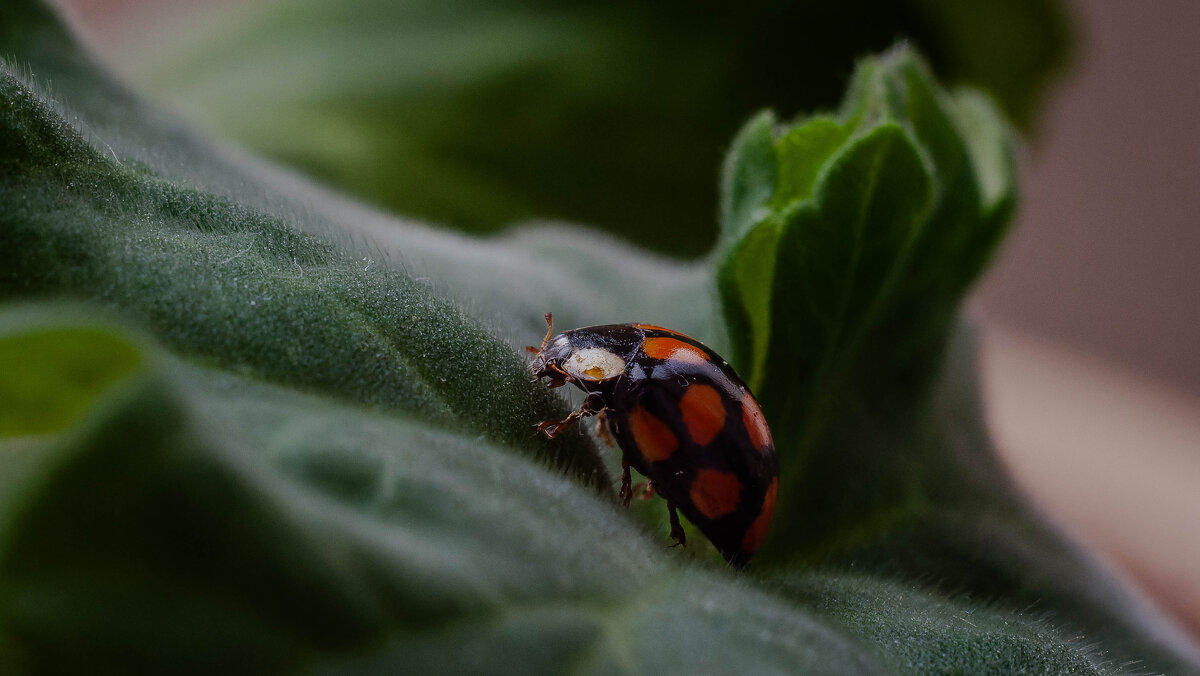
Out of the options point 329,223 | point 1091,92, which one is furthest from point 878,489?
point 1091,92

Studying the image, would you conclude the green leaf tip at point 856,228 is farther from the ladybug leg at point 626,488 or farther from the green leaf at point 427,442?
the ladybug leg at point 626,488

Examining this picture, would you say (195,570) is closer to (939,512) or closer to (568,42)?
(939,512)

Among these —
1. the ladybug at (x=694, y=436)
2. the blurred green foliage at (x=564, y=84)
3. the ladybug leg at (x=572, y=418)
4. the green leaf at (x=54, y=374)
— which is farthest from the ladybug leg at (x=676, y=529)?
the blurred green foliage at (x=564, y=84)

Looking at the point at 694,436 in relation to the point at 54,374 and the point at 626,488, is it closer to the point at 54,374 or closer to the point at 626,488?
the point at 626,488

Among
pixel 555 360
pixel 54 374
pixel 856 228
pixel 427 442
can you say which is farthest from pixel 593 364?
pixel 54 374

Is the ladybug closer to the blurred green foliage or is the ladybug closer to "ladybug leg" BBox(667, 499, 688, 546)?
"ladybug leg" BBox(667, 499, 688, 546)

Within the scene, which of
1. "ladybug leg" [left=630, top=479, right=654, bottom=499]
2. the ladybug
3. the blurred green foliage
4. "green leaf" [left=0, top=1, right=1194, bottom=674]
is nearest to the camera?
"green leaf" [left=0, top=1, right=1194, bottom=674]

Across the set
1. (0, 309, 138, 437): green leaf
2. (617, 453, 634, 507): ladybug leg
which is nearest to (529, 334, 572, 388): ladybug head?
(617, 453, 634, 507): ladybug leg
